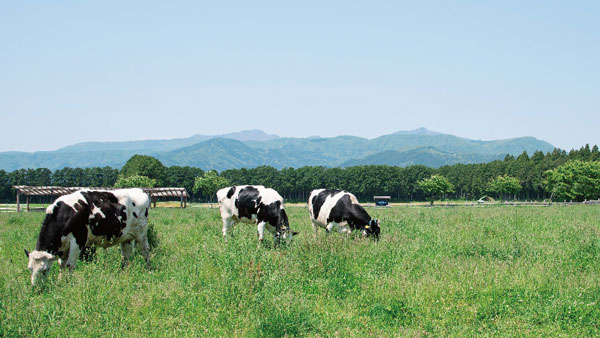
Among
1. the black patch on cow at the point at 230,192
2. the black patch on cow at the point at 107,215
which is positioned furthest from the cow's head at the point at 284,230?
the black patch on cow at the point at 107,215

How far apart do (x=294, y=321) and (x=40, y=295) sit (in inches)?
217

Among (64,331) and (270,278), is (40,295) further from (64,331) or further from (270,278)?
(270,278)

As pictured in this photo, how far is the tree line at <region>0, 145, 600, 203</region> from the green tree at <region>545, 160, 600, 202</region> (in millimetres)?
8203

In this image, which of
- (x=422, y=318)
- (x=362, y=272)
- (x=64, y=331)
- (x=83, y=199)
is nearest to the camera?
(x=64, y=331)

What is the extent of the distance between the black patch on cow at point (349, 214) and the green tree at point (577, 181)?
93.5 meters

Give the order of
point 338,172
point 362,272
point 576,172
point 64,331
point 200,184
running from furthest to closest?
point 338,172 → point 200,184 → point 576,172 → point 362,272 → point 64,331

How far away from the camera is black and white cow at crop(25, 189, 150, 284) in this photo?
9758 millimetres

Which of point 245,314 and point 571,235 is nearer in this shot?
point 245,314

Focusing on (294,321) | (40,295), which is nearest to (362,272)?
(294,321)

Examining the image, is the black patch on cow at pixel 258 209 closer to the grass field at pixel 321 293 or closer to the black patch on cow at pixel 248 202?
the black patch on cow at pixel 248 202

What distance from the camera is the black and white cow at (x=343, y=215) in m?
14.9

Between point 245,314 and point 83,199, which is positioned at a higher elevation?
point 83,199

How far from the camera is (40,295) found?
28.3 ft

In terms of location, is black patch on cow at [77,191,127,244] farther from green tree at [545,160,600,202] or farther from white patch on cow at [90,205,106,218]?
green tree at [545,160,600,202]
